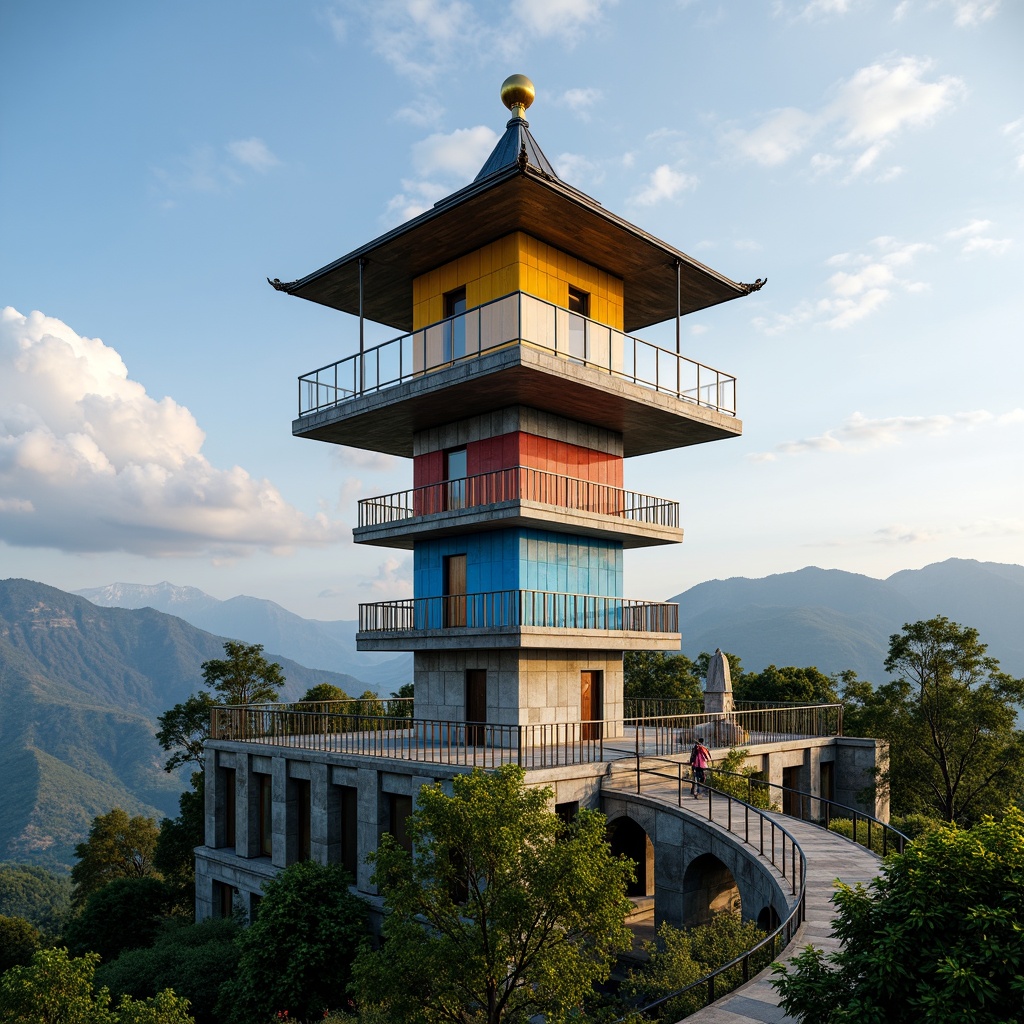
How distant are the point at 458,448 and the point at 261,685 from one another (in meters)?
31.7

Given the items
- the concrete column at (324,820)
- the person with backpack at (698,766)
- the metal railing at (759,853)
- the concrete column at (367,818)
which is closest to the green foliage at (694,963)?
the metal railing at (759,853)

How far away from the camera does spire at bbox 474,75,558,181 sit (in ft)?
A: 99.0

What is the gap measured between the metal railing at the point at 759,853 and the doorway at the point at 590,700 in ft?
16.3

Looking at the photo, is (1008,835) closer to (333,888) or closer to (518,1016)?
(518,1016)

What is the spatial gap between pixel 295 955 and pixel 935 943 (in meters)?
16.3

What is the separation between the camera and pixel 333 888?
21.6 meters

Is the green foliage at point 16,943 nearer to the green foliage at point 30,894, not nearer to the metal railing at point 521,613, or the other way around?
the metal railing at point 521,613

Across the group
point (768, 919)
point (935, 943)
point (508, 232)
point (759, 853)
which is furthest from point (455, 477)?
point (935, 943)

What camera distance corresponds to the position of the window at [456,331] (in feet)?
91.1

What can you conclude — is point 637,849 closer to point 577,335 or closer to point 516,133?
point 577,335

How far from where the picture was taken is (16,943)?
47.6 m

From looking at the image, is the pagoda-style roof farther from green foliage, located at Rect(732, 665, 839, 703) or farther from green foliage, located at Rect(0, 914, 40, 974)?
green foliage, located at Rect(0, 914, 40, 974)

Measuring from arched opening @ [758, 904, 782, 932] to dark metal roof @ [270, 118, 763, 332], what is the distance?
18.2 metres

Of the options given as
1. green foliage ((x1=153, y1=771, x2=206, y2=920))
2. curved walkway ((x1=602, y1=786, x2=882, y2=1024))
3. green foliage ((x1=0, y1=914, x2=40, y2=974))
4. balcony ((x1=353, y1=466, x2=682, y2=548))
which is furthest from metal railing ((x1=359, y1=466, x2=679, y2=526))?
green foliage ((x1=0, y1=914, x2=40, y2=974))
